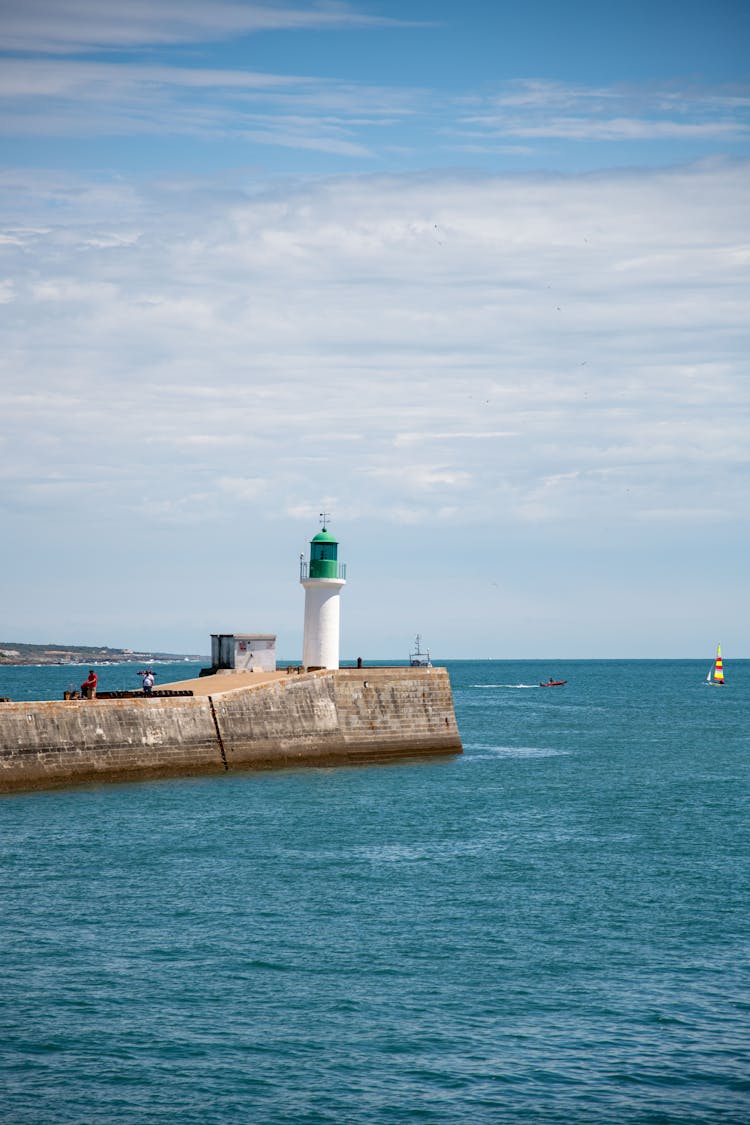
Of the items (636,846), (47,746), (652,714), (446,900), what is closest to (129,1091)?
(446,900)

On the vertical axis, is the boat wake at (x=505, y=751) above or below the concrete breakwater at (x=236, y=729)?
below

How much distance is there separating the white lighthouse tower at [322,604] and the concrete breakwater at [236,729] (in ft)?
10.2

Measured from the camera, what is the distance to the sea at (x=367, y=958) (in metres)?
15.0

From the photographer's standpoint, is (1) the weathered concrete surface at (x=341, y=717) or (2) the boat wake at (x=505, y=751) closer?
(1) the weathered concrete surface at (x=341, y=717)

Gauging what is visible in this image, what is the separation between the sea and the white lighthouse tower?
31.4ft

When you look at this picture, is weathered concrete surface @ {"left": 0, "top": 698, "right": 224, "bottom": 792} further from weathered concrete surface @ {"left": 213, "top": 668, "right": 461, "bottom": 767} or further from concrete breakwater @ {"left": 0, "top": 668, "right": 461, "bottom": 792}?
weathered concrete surface @ {"left": 213, "top": 668, "right": 461, "bottom": 767}

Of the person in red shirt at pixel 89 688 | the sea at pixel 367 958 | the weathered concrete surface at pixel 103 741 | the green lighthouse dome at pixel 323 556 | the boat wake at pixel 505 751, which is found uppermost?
the green lighthouse dome at pixel 323 556

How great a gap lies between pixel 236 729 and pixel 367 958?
2001 centimetres

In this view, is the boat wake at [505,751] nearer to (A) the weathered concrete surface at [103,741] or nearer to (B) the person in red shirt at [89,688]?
(A) the weathered concrete surface at [103,741]

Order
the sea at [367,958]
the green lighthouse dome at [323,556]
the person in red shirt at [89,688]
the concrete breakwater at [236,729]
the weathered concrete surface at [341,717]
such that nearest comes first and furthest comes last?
1. the sea at [367,958]
2. the concrete breakwater at [236,729]
3. the person in red shirt at [89,688]
4. the weathered concrete surface at [341,717]
5. the green lighthouse dome at [323,556]

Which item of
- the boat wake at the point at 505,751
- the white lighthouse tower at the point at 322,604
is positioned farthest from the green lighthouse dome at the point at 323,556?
the boat wake at the point at 505,751

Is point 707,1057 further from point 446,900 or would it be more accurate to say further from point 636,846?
point 636,846

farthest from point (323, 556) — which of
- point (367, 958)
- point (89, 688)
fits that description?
point (367, 958)

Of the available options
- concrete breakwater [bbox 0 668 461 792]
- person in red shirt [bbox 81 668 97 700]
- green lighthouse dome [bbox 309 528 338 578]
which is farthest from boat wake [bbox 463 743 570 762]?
person in red shirt [bbox 81 668 97 700]
